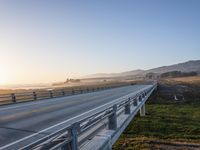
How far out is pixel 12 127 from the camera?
11.1 metres

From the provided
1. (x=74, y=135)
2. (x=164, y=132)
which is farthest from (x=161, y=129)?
(x=74, y=135)

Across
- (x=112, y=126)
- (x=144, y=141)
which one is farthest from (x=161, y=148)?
(x=112, y=126)

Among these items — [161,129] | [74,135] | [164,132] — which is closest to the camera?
[74,135]

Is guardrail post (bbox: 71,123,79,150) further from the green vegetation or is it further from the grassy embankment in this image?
the green vegetation

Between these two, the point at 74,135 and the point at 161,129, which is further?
the point at 161,129

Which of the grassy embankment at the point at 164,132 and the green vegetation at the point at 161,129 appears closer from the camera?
the grassy embankment at the point at 164,132

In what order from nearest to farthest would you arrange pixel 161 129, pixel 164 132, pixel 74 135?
pixel 74 135 < pixel 164 132 < pixel 161 129

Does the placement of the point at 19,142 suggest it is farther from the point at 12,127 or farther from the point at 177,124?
the point at 177,124

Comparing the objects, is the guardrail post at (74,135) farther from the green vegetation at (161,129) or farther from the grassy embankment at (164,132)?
the green vegetation at (161,129)

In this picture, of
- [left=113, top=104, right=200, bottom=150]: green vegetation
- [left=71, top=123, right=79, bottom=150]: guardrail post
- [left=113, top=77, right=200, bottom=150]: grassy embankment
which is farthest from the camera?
[left=113, top=104, right=200, bottom=150]: green vegetation

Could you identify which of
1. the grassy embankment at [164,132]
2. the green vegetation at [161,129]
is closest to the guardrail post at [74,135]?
the grassy embankment at [164,132]

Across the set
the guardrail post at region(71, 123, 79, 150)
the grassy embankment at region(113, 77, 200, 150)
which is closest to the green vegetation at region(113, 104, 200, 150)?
the grassy embankment at region(113, 77, 200, 150)

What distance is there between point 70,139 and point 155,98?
55527 millimetres

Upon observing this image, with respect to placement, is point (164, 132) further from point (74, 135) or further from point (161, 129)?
point (74, 135)
